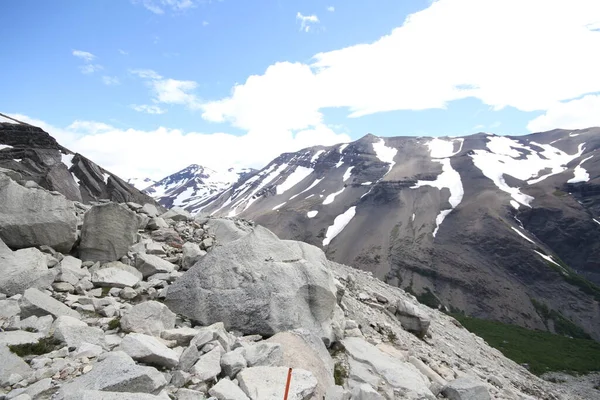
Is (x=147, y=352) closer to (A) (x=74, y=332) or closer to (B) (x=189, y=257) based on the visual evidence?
(A) (x=74, y=332)

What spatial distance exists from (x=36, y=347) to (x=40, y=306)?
6.48ft

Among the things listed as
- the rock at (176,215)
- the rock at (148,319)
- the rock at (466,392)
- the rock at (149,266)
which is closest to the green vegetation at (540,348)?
the rock at (466,392)

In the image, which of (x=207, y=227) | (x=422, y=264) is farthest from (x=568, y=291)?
(x=207, y=227)

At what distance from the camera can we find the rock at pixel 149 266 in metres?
15.6

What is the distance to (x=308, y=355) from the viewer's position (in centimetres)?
1128

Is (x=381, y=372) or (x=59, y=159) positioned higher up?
(x=59, y=159)

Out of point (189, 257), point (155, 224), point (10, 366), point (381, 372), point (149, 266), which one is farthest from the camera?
point (155, 224)

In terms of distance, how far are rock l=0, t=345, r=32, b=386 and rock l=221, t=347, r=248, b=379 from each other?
432 cm

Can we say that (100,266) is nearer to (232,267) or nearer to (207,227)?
(232,267)

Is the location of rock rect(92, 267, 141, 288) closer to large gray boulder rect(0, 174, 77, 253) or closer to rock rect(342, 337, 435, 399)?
large gray boulder rect(0, 174, 77, 253)

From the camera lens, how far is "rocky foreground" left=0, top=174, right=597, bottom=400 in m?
8.38

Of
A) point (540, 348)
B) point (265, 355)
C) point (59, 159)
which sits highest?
point (59, 159)

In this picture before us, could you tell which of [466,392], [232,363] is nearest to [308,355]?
[232,363]

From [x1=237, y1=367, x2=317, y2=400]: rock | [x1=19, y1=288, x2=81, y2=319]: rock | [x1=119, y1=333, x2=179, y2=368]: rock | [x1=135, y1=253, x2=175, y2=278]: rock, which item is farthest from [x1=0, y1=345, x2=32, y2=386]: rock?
[x1=135, y1=253, x2=175, y2=278]: rock
